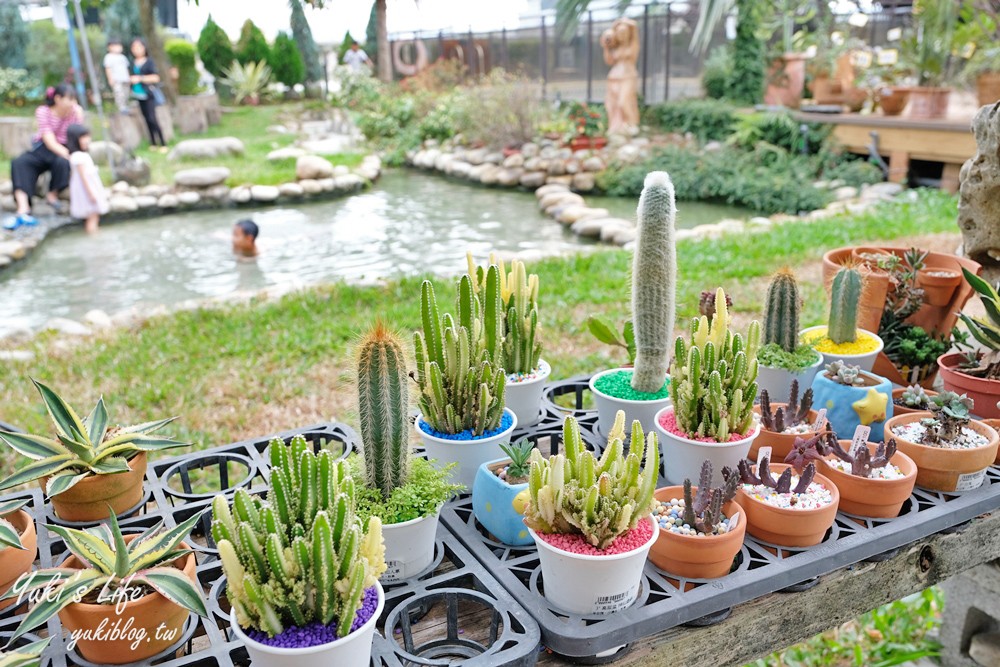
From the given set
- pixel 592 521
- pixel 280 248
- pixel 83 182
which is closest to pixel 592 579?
pixel 592 521

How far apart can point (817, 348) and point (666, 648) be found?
1.20 metres

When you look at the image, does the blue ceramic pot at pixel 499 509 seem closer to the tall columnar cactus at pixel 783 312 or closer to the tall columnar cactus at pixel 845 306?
the tall columnar cactus at pixel 783 312

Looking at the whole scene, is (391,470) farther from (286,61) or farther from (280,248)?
(286,61)

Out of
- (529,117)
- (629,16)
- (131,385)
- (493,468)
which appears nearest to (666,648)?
(493,468)

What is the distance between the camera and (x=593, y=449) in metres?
1.95

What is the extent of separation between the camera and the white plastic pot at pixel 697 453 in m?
1.70

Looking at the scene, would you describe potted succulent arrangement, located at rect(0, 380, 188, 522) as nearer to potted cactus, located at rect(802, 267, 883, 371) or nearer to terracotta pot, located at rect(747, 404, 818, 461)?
terracotta pot, located at rect(747, 404, 818, 461)

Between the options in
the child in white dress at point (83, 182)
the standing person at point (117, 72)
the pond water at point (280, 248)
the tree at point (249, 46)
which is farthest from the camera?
the tree at point (249, 46)

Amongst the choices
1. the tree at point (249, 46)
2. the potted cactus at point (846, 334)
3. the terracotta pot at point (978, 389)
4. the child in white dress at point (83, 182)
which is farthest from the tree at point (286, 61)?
the terracotta pot at point (978, 389)

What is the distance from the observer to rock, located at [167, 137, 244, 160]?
43.4ft

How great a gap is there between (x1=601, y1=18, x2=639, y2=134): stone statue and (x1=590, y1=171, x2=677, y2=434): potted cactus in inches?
467

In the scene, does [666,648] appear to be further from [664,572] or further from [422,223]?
[422,223]

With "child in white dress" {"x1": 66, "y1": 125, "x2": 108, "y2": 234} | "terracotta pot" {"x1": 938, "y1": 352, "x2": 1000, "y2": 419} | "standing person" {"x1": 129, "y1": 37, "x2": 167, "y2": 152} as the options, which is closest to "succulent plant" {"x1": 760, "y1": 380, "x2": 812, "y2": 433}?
"terracotta pot" {"x1": 938, "y1": 352, "x2": 1000, "y2": 419}

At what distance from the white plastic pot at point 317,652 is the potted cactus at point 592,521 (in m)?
0.33
